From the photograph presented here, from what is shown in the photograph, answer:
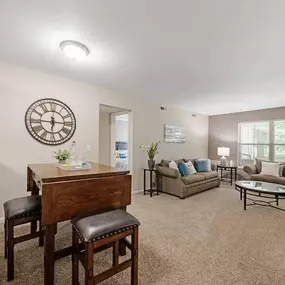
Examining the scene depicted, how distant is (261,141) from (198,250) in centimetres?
491

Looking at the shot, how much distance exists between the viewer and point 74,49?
2.16 metres

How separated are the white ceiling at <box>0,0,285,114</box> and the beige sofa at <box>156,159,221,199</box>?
2.05 meters

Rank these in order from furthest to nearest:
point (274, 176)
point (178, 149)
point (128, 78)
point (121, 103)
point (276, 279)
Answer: point (178, 149) → point (274, 176) → point (121, 103) → point (128, 78) → point (276, 279)

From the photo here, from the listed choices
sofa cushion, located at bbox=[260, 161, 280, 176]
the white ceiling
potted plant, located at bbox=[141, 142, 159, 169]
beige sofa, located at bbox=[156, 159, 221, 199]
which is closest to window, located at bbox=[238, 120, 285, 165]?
sofa cushion, located at bbox=[260, 161, 280, 176]

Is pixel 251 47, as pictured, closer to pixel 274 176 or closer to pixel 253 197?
pixel 253 197

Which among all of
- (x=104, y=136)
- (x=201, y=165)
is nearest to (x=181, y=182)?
(x=201, y=165)

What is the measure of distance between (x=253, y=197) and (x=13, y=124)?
16.6 ft

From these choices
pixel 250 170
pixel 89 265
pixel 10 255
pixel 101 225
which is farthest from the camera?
pixel 250 170

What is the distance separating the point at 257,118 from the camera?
5562 mm

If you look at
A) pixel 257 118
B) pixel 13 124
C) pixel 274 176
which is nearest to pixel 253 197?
pixel 274 176

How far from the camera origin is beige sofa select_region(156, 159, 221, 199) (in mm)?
4027

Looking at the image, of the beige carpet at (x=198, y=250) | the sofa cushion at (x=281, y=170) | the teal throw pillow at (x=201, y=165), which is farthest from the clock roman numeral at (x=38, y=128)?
the sofa cushion at (x=281, y=170)

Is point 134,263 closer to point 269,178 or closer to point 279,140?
point 269,178

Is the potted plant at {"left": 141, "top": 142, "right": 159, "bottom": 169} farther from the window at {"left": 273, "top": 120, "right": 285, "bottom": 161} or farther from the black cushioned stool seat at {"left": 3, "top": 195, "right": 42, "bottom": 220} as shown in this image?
the window at {"left": 273, "top": 120, "right": 285, "bottom": 161}
